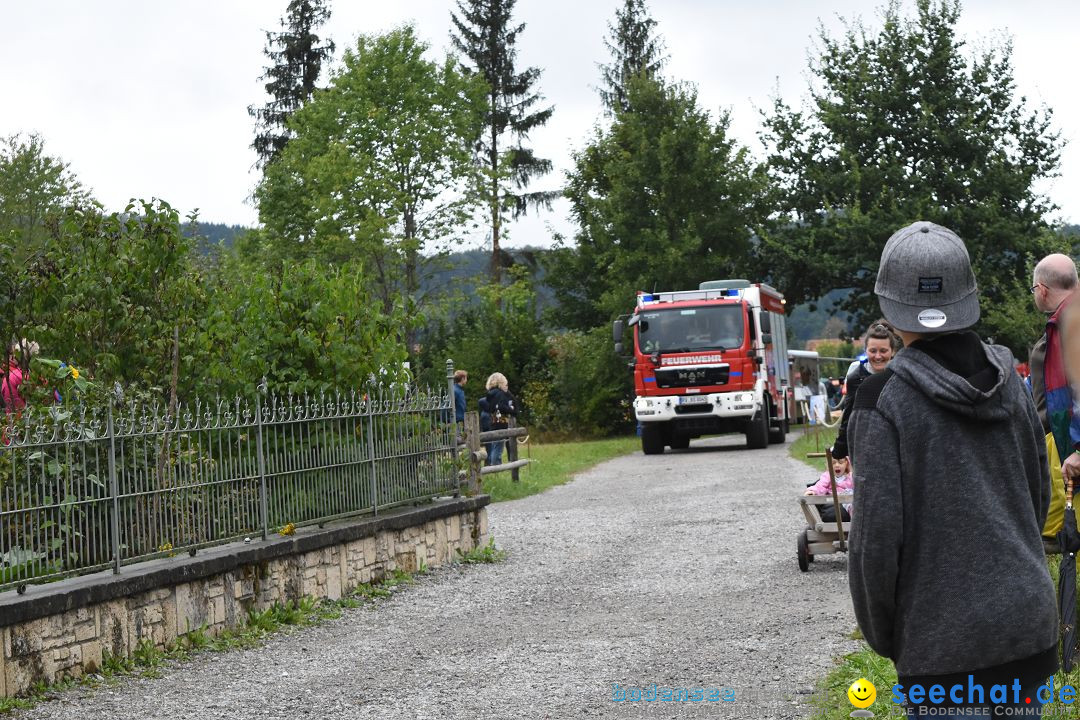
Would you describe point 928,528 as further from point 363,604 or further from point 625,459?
point 625,459

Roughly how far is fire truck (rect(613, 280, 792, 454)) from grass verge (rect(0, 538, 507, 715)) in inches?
667

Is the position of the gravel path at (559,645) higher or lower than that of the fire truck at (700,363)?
lower

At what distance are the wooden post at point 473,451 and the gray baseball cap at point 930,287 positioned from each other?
1008cm

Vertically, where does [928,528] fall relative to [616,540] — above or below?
above

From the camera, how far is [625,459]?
2858cm

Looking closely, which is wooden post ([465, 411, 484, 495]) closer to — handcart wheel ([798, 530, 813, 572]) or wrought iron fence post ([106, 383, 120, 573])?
handcart wheel ([798, 530, 813, 572])

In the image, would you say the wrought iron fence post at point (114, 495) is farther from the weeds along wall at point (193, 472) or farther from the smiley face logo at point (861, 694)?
the smiley face logo at point (861, 694)

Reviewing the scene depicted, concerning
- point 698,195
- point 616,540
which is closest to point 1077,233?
point 698,195

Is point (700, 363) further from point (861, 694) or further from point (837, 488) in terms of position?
point (861, 694)

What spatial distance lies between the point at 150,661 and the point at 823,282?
3961 cm

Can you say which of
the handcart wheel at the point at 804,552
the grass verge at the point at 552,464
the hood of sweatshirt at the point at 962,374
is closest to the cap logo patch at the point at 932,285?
the hood of sweatshirt at the point at 962,374

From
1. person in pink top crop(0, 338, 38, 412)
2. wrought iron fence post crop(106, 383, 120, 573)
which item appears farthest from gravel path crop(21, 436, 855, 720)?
person in pink top crop(0, 338, 38, 412)

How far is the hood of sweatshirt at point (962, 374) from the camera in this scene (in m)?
2.94

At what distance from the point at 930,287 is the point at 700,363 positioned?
25.2 metres
